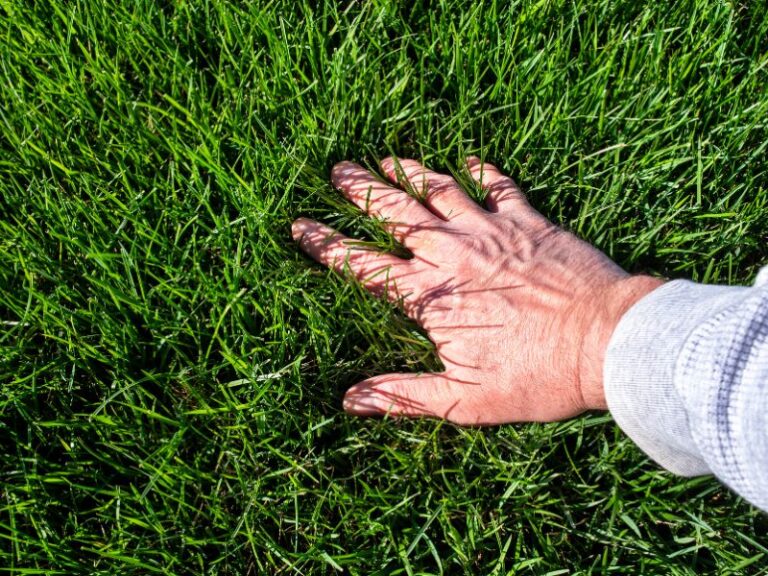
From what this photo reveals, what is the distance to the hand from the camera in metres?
1.63

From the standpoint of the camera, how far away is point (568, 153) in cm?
188

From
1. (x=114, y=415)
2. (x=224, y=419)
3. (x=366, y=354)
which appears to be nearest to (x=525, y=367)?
(x=366, y=354)

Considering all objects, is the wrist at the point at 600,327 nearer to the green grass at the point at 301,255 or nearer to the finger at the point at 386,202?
the green grass at the point at 301,255

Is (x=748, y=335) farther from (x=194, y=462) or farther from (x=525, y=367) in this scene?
(x=194, y=462)

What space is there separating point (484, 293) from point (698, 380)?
629mm

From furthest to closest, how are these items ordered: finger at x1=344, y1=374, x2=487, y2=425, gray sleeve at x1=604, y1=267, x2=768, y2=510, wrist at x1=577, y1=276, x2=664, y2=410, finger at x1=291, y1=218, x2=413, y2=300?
finger at x1=291, y1=218, x2=413, y2=300
finger at x1=344, y1=374, x2=487, y2=425
wrist at x1=577, y1=276, x2=664, y2=410
gray sleeve at x1=604, y1=267, x2=768, y2=510

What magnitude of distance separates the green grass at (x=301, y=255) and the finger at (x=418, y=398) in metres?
0.04

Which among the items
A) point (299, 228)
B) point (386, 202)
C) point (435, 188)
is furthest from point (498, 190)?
point (299, 228)

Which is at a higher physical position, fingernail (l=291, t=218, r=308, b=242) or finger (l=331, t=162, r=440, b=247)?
finger (l=331, t=162, r=440, b=247)

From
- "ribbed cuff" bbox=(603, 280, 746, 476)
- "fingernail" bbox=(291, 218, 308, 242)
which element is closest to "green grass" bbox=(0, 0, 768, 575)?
"fingernail" bbox=(291, 218, 308, 242)

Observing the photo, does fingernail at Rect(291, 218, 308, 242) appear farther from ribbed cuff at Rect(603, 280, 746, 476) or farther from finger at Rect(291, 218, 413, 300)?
ribbed cuff at Rect(603, 280, 746, 476)

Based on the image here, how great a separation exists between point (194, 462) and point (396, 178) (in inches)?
34.7

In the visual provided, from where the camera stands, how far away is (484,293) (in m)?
1.75

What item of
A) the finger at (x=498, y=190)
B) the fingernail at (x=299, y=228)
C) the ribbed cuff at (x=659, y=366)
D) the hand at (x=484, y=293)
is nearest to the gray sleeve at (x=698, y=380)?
the ribbed cuff at (x=659, y=366)
